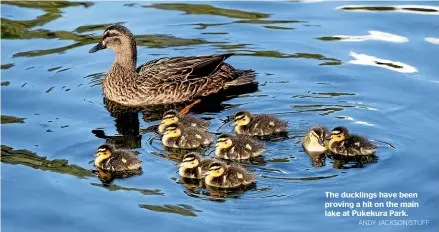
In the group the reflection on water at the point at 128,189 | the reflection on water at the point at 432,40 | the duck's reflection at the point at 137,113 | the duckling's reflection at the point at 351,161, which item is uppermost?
the reflection on water at the point at 432,40

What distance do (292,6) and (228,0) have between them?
101cm

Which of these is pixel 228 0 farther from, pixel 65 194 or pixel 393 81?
pixel 65 194

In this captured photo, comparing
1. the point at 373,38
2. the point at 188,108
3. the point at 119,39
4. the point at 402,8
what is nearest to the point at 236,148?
the point at 188,108

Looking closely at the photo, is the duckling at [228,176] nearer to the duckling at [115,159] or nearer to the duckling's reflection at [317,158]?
the duckling's reflection at [317,158]

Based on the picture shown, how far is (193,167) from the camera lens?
9328mm

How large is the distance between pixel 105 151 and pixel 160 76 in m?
2.54

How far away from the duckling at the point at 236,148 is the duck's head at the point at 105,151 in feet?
3.41

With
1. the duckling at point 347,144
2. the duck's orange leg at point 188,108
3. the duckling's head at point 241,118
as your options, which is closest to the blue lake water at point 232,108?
the duckling at point 347,144

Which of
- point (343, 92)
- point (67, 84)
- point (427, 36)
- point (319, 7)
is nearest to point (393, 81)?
point (343, 92)

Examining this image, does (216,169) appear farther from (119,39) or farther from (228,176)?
(119,39)

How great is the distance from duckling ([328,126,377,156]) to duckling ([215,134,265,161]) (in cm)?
72

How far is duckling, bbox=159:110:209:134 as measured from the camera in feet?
34.4

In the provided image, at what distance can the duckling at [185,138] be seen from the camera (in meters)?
10.1

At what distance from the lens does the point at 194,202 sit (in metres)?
8.89
